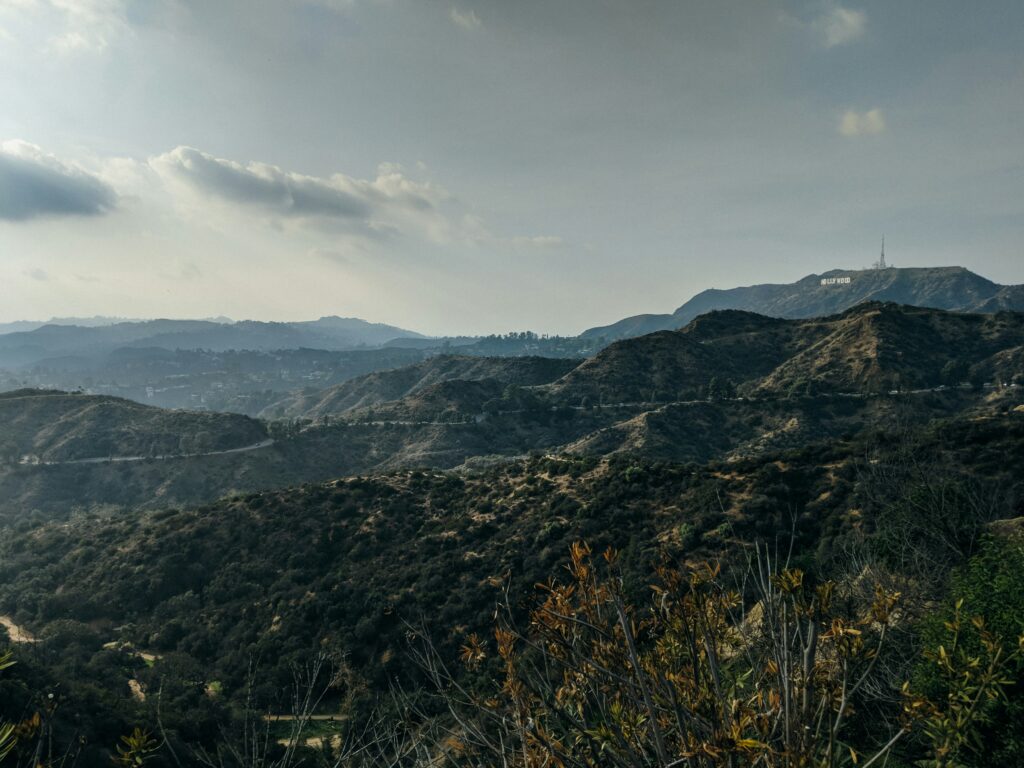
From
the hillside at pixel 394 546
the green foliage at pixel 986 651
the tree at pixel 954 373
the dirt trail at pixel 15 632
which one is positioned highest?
the tree at pixel 954 373

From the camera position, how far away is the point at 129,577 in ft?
132

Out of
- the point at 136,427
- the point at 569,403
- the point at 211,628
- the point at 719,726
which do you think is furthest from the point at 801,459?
the point at 136,427

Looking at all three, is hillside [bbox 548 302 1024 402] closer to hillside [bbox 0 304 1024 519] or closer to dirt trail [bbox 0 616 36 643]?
hillside [bbox 0 304 1024 519]

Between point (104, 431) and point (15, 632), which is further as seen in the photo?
point (104, 431)

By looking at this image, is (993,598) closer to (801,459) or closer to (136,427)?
(801,459)

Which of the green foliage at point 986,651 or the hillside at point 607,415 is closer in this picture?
the green foliage at point 986,651

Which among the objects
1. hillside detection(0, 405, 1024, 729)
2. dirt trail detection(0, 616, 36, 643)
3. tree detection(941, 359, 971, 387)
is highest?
tree detection(941, 359, 971, 387)

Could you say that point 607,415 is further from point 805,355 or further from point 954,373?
point 954,373

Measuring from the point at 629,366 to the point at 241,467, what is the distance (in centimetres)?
9095

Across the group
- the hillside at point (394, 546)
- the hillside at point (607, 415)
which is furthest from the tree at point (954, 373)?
the hillside at point (394, 546)

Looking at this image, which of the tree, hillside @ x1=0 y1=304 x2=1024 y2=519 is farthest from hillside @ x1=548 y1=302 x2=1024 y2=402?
hillside @ x1=0 y1=304 x2=1024 y2=519

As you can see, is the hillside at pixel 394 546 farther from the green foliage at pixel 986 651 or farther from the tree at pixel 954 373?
the tree at pixel 954 373

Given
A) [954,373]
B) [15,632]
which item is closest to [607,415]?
[954,373]

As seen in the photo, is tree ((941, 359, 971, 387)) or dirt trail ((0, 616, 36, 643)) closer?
dirt trail ((0, 616, 36, 643))
